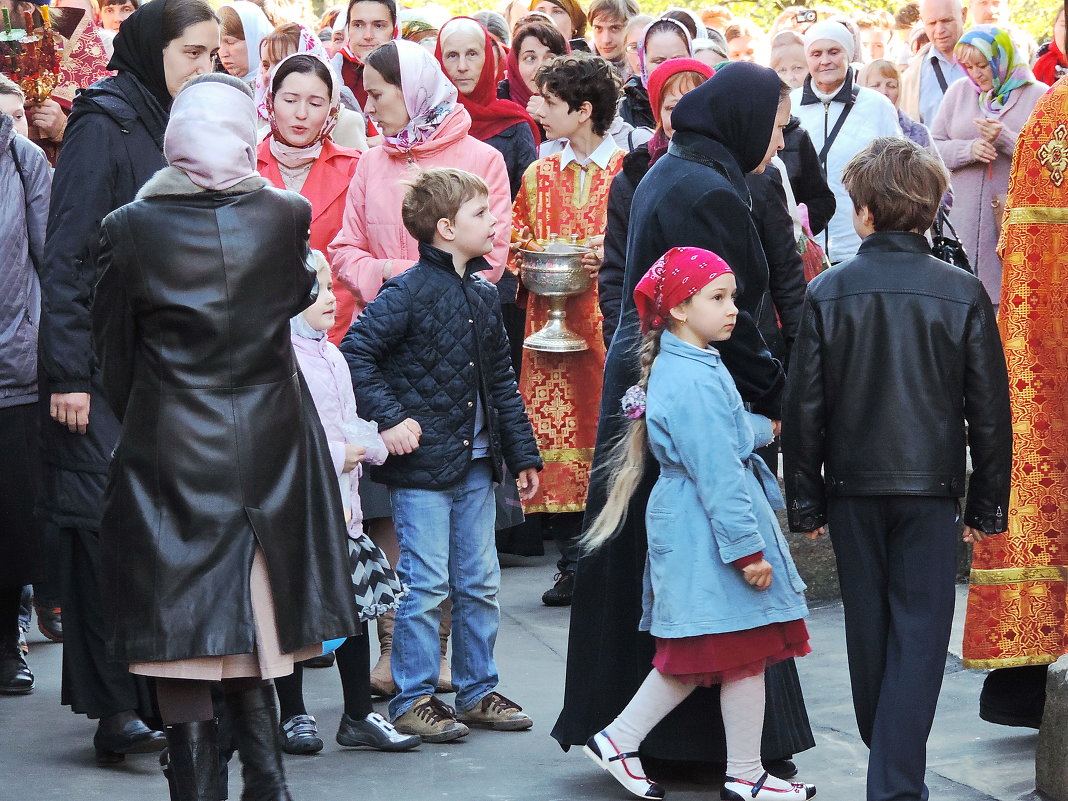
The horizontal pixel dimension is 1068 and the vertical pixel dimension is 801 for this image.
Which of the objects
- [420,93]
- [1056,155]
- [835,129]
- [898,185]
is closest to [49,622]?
[420,93]

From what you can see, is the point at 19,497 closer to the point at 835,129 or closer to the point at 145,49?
the point at 145,49

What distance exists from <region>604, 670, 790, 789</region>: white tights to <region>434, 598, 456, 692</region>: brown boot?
1.33m

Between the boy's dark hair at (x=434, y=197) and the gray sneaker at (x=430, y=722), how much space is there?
1452mm

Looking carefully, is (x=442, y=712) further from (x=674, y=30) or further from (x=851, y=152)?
(x=851, y=152)

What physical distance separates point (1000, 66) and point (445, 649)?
18.6 ft

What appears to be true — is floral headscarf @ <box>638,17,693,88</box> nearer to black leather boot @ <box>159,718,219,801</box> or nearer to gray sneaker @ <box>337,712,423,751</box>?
gray sneaker @ <box>337,712,423,751</box>

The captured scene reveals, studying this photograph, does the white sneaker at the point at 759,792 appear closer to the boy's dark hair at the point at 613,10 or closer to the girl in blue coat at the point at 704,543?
the girl in blue coat at the point at 704,543

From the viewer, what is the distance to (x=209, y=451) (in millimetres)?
4086

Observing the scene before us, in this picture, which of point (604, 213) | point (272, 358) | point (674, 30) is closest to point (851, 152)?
point (674, 30)

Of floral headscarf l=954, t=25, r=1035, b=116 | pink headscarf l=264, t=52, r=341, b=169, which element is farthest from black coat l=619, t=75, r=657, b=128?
floral headscarf l=954, t=25, r=1035, b=116

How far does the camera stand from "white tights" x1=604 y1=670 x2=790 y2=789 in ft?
15.2

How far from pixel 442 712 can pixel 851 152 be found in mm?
4792

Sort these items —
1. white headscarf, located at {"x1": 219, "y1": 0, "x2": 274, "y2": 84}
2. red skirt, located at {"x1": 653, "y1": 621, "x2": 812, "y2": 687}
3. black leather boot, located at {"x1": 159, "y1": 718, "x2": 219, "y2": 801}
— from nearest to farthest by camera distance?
black leather boot, located at {"x1": 159, "y1": 718, "x2": 219, "y2": 801}
red skirt, located at {"x1": 653, "y1": 621, "x2": 812, "y2": 687}
white headscarf, located at {"x1": 219, "y1": 0, "x2": 274, "y2": 84}

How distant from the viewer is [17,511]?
6102 mm
